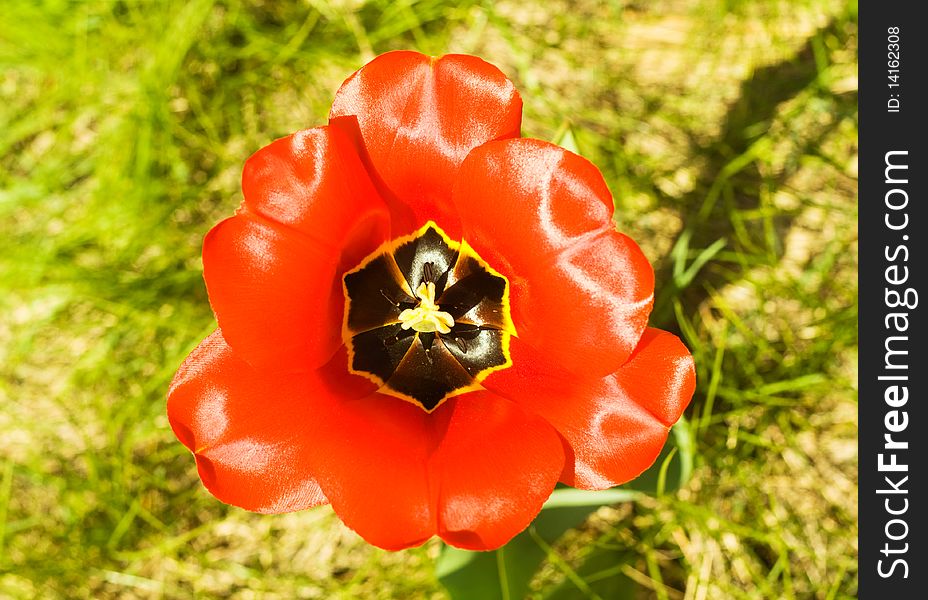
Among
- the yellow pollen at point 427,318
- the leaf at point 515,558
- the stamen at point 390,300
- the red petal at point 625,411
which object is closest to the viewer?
the red petal at point 625,411

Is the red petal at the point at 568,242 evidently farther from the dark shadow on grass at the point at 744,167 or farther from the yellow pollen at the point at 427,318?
the dark shadow on grass at the point at 744,167

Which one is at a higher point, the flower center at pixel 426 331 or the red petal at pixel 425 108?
the red petal at pixel 425 108

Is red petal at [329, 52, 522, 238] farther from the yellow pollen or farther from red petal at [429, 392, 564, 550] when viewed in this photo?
red petal at [429, 392, 564, 550]

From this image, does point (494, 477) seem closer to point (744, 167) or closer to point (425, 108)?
point (425, 108)

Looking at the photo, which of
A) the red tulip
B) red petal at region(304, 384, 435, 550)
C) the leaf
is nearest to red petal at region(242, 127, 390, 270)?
the red tulip

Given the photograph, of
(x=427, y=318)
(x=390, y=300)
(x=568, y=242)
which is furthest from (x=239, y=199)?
(x=568, y=242)

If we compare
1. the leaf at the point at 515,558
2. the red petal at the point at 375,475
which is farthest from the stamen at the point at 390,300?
the leaf at the point at 515,558
